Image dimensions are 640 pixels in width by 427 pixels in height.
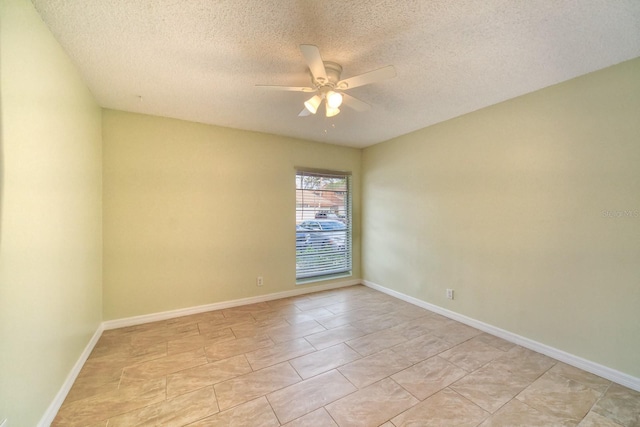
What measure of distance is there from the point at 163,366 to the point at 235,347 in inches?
23.9

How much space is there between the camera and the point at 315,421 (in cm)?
160

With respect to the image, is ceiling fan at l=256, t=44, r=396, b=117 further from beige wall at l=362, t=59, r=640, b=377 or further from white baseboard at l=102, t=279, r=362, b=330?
white baseboard at l=102, t=279, r=362, b=330

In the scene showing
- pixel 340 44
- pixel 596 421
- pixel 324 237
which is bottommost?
pixel 596 421

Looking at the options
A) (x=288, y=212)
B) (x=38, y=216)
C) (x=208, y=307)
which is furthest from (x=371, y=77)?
(x=208, y=307)

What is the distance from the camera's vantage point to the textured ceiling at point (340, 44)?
1.46m

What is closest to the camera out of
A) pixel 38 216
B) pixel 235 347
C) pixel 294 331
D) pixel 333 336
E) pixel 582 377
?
pixel 38 216

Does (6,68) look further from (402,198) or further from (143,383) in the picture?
(402,198)

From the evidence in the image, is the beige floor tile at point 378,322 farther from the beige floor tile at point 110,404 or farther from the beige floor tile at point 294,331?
the beige floor tile at point 110,404

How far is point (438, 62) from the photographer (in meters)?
1.97

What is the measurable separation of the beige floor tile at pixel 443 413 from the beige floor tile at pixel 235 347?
1403 mm

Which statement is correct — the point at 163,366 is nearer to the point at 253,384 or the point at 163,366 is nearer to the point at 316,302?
the point at 253,384

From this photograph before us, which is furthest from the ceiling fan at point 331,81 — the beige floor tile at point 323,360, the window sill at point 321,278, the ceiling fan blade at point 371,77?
the window sill at point 321,278

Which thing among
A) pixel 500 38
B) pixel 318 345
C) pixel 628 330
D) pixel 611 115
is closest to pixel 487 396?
pixel 628 330

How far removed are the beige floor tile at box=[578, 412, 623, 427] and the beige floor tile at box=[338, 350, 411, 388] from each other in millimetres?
1104
